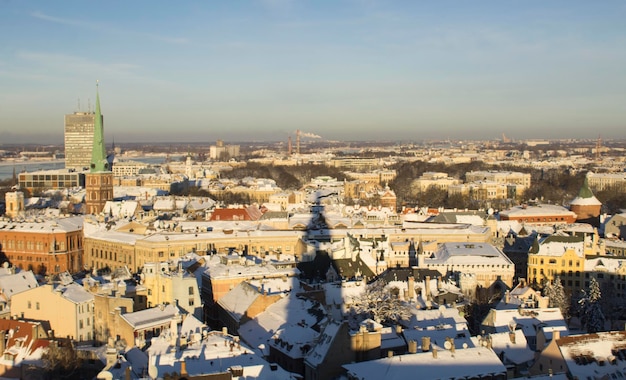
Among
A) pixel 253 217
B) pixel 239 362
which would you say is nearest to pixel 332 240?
pixel 253 217

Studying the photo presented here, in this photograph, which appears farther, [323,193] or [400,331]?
[323,193]

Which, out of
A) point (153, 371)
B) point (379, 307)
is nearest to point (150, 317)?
point (153, 371)

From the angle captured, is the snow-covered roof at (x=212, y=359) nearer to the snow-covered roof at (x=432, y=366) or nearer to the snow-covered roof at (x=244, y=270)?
the snow-covered roof at (x=432, y=366)

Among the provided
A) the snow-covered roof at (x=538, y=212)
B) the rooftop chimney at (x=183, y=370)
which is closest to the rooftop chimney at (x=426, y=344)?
the rooftop chimney at (x=183, y=370)

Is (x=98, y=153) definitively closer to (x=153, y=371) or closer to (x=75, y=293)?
(x=75, y=293)

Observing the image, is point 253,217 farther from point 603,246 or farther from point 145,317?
point 145,317

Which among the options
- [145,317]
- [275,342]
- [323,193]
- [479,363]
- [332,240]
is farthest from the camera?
[323,193]

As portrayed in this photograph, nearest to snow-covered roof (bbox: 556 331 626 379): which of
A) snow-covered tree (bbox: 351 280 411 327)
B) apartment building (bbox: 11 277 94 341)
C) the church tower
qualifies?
snow-covered tree (bbox: 351 280 411 327)
